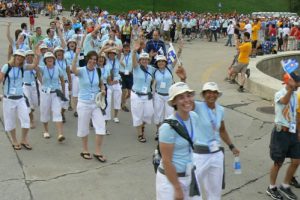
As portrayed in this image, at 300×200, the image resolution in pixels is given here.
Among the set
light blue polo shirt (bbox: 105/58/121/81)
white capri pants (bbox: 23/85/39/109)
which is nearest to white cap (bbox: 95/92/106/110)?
light blue polo shirt (bbox: 105/58/121/81)

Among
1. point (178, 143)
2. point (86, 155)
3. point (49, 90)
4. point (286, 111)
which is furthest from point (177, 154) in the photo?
point (49, 90)

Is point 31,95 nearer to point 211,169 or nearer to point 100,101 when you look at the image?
point 100,101

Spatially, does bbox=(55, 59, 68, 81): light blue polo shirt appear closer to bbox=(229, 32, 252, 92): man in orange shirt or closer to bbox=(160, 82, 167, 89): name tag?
bbox=(160, 82, 167, 89): name tag

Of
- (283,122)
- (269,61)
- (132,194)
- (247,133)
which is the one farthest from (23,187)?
(269,61)

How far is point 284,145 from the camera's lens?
22.4ft

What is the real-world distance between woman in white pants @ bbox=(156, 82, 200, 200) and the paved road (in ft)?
7.56

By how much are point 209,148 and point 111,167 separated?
9.76 ft

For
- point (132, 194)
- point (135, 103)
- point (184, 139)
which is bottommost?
point (132, 194)

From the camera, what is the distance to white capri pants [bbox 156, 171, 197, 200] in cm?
474

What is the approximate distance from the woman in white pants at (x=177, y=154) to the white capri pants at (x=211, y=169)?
970 millimetres

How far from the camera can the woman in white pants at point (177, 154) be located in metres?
4.63

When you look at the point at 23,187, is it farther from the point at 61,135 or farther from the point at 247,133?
the point at 247,133

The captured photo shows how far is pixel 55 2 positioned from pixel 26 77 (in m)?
42.2

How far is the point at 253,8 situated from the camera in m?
62.9
